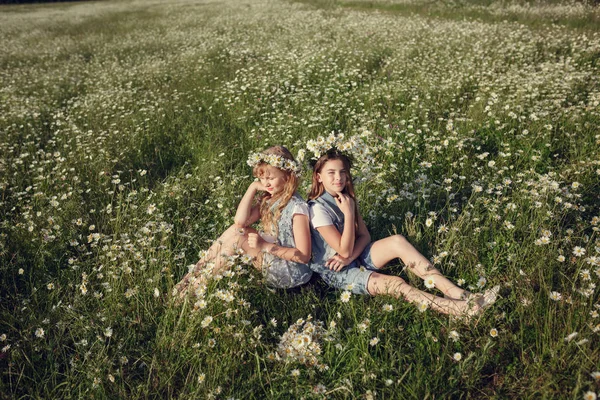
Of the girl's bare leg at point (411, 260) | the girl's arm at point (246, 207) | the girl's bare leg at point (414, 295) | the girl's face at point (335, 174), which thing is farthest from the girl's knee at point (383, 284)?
the girl's arm at point (246, 207)

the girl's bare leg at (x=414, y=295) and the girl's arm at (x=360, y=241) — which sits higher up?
the girl's arm at (x=360, y=241)

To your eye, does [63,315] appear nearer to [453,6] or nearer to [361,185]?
[361,185]

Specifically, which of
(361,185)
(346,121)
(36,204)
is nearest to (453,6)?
(346,121)

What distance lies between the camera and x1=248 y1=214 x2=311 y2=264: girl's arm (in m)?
2.82

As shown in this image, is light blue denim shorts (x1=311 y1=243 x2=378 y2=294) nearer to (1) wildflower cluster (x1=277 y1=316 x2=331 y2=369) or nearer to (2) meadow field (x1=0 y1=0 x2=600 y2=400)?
(2) meadow field (x1=0 y1=0 x2=600 y2=400)

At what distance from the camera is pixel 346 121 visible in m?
5.23

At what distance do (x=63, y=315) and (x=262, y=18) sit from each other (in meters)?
14.2

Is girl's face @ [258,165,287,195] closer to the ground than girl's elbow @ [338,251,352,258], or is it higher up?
higher up

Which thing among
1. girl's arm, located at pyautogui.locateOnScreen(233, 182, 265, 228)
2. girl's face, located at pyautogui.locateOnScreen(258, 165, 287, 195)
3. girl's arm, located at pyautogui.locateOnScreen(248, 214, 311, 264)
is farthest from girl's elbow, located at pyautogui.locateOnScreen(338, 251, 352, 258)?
girl's arm, located at pyautogui.locateOnScreen(233, 182, 265, 228)

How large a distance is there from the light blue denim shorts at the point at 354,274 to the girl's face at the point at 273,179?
2.05 feet

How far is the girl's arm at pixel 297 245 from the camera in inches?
111

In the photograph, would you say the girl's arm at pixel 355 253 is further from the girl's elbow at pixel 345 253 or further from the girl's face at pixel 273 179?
the girl's face at pixel 273 179

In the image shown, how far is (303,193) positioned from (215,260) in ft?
4.39

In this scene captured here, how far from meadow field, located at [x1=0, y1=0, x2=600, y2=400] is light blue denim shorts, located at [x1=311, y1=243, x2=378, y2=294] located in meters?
0.09
